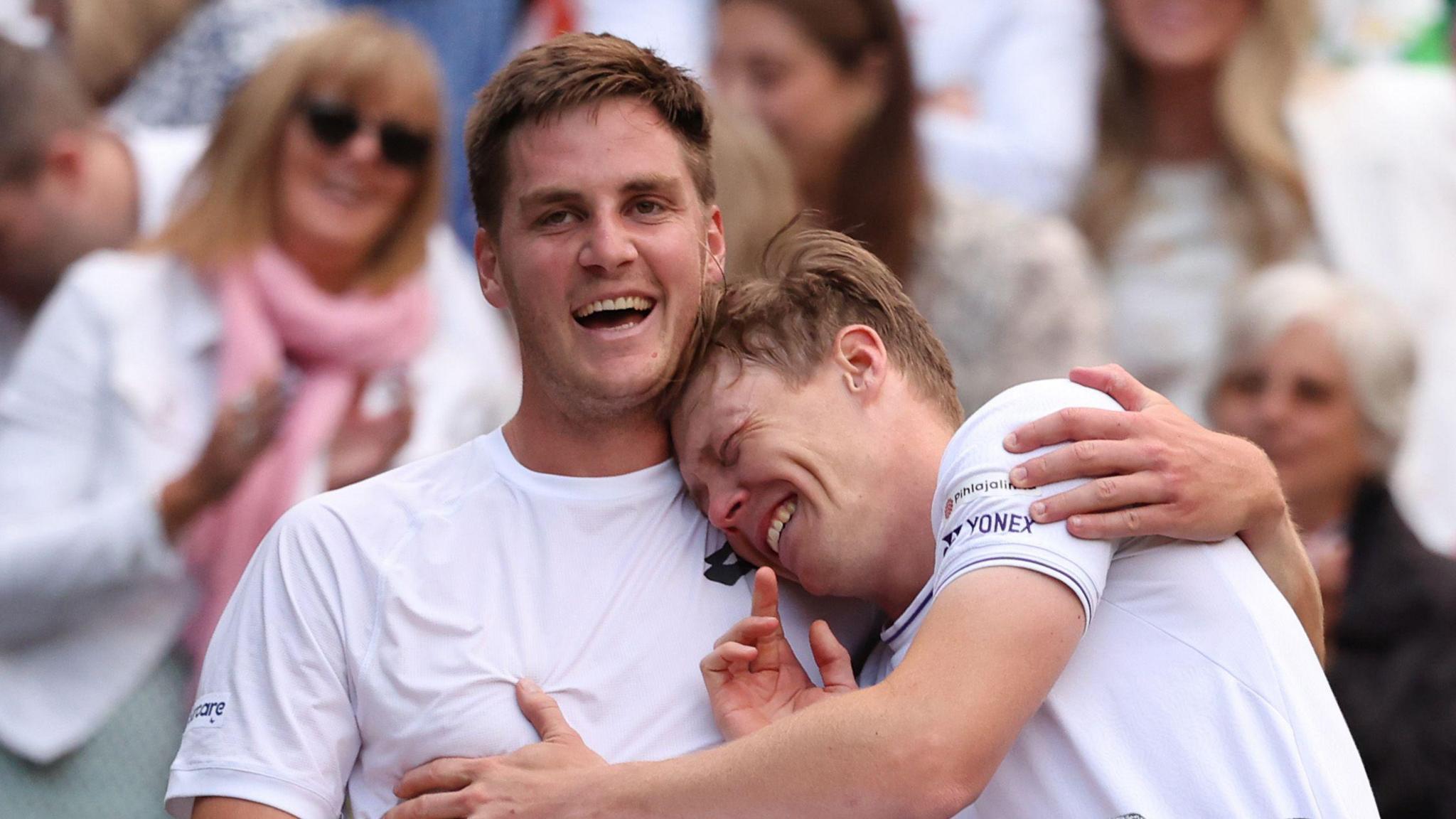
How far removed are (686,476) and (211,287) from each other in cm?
211

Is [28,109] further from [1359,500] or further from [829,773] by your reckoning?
[1359,500]

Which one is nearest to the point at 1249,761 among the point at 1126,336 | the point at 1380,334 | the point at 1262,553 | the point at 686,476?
the point at 1262,553

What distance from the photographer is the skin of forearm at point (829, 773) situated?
2.38 m

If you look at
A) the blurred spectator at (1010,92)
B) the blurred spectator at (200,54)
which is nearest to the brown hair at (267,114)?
the blurred spectator at (200,54)

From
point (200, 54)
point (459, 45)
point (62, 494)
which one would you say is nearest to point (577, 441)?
point (62, 494)

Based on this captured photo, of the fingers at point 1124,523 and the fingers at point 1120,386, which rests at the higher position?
the fingers at point 1120,386

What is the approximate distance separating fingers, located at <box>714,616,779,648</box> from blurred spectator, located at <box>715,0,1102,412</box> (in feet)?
7.24

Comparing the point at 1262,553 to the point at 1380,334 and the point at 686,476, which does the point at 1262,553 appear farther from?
the point at 1380,334

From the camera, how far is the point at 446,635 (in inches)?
108

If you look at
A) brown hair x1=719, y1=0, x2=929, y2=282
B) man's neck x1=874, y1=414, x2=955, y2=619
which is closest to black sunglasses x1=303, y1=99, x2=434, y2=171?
brown hair x1=719, y1=0, x2=929, y2=282

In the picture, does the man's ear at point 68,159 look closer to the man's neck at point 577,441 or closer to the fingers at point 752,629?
the man's neck at point 577,441


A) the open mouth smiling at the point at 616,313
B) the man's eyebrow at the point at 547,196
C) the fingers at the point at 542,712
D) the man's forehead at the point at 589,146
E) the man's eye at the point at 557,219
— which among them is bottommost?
the fingers at the point at 542,712

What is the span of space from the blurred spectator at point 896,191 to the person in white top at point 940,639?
189 cm

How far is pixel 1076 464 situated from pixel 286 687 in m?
1.17
